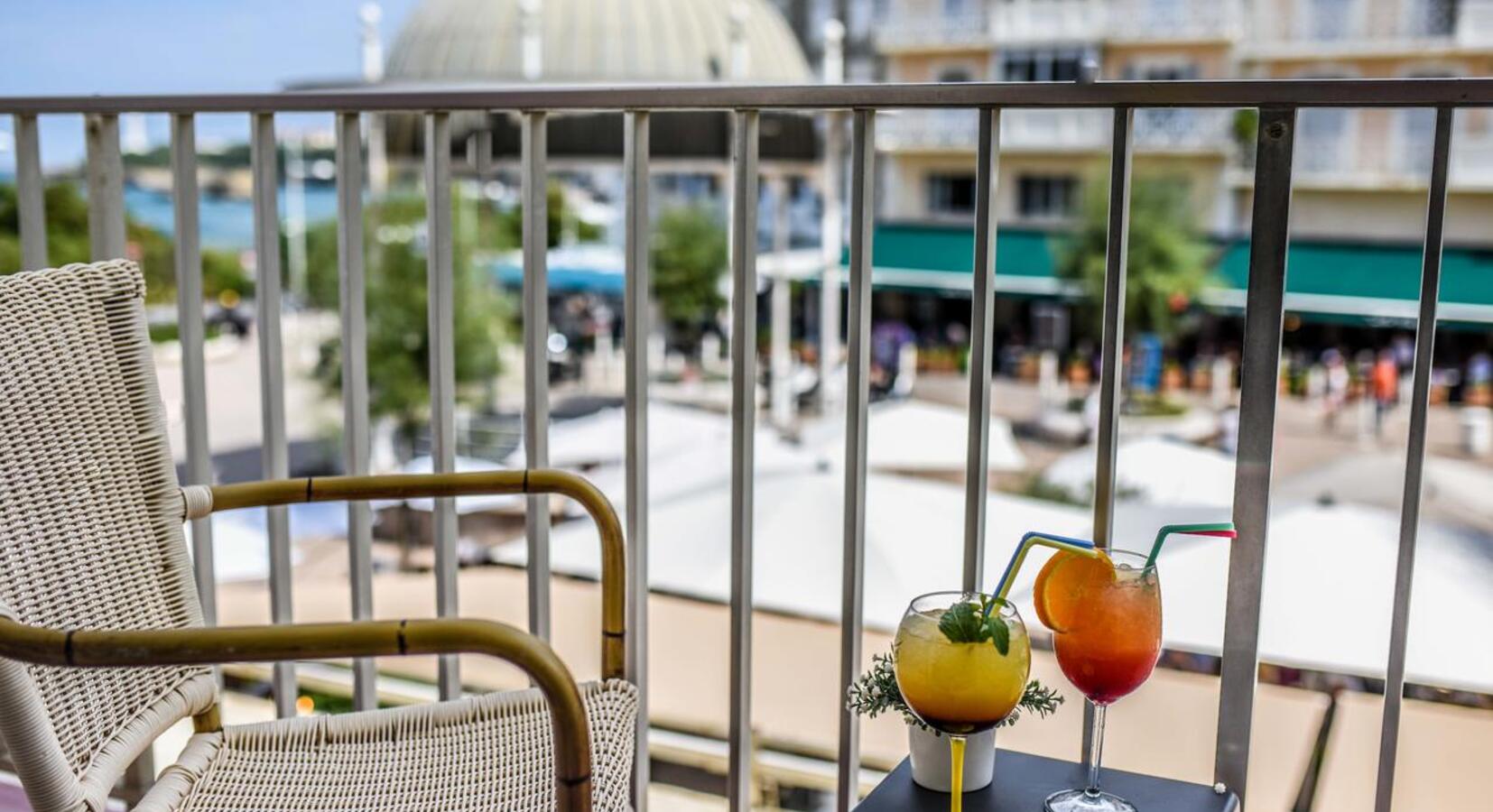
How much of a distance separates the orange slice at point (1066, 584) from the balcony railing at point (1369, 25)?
57.9 ft

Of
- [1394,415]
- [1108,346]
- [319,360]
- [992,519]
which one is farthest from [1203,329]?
[1108,346]

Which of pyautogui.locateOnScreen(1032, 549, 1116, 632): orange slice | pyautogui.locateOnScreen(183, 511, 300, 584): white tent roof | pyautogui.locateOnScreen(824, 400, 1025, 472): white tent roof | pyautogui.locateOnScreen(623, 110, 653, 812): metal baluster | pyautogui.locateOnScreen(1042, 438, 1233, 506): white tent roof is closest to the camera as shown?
pyautogui.locateOnScreen(1032, 549, 1116, 632): orange slice

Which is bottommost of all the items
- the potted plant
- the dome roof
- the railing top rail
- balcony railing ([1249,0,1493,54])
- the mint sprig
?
the potted plant

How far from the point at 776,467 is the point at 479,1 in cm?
921

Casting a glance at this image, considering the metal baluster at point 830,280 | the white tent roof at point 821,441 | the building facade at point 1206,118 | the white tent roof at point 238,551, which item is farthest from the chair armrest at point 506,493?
the building facade at point 1206,118

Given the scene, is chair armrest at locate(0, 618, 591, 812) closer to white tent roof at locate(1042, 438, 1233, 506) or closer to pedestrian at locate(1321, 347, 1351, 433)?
white tent roof at locate(1042, 438, 1233, 506)

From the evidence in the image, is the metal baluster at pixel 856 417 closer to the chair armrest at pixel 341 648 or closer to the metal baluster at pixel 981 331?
the metal baluster at pixel 981 331

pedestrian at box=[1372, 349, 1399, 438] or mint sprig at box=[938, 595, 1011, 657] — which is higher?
mint sprig at box=[938, 595, 1011, 657]

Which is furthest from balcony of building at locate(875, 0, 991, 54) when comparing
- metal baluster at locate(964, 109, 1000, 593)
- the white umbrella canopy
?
metal baluster at locate(964, 109, 1000, 593)

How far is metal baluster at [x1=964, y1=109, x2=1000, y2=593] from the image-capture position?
1.13 m

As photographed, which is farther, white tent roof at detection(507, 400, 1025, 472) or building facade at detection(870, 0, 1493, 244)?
building facade at detection(870, 0, 1493, 244)

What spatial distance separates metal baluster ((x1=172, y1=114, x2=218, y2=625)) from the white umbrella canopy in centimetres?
393

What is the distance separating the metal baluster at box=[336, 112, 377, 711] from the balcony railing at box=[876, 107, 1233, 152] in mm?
14734

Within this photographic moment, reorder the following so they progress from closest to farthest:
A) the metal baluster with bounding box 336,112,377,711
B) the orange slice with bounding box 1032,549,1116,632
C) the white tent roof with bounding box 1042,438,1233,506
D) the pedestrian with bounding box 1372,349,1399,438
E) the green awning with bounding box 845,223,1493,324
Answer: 1. the orange slice with bounding box 1032,549,1116,632
2. the metal baluster with bounding box 336,112,377,711
3. the white tent roof with bounding box 1042,438,1233,506
4. the pedestrian with bounding box 1372,349,1399,438
5. the green awning with bounding box 845,223,1493,324
